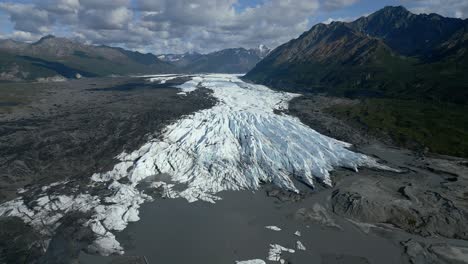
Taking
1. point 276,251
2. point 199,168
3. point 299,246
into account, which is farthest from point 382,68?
point 276,251

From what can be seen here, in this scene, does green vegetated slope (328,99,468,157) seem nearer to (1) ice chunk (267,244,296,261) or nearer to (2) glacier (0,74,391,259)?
(2) glacier (0,74,391,259)

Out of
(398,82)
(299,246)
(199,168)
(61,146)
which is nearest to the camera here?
(299,246)

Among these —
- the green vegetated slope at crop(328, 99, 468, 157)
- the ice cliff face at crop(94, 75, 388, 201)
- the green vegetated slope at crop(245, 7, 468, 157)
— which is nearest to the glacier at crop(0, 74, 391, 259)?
the ice cliff face at crop(94, 75, 388, 201)

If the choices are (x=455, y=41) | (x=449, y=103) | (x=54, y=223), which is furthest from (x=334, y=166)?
(x=455, y=41)

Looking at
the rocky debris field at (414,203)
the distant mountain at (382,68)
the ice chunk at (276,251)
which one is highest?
the distant mountain at (382,68)

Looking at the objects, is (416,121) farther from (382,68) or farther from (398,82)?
(382,68)

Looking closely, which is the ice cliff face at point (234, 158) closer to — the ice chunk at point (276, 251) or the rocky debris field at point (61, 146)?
the rocky debris field at point (61, 146)

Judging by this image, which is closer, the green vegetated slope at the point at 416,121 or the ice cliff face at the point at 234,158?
the ice cliff face at the point at 234,158

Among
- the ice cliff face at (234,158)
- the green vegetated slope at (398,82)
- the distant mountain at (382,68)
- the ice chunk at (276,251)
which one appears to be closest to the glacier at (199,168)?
the ice cliff face at (234,158)
